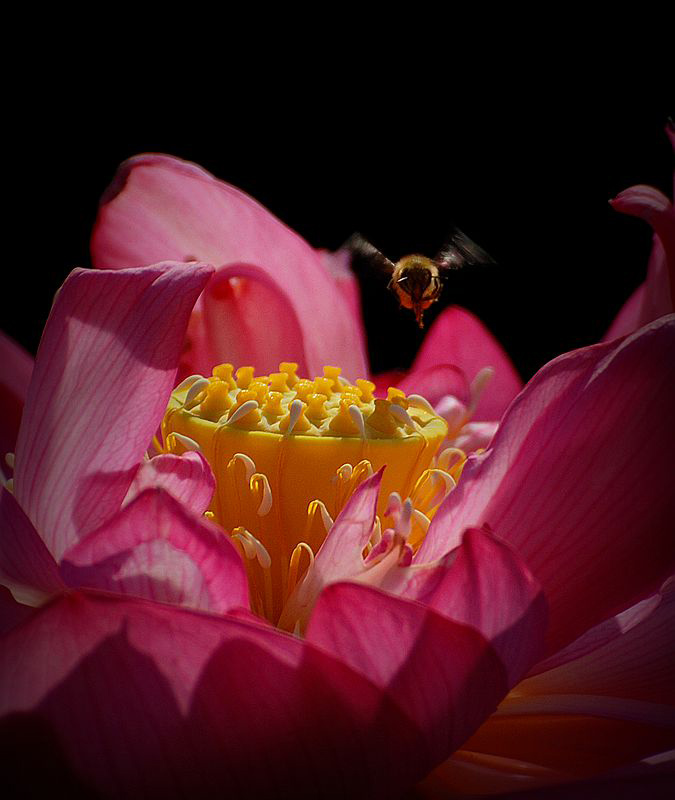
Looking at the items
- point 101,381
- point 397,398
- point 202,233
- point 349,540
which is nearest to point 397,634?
point 349,540

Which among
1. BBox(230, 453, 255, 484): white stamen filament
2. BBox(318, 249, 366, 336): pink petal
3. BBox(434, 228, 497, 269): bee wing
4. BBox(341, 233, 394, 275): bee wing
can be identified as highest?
BBox(434, 228, 497, 269): bee wing

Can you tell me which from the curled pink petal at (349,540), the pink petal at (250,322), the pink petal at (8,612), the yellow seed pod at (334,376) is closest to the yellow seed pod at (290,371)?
the yellow seed pod at (334,376)

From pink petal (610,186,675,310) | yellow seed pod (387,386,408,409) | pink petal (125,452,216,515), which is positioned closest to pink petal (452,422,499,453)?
yellow seed pod (387,386,408,409)

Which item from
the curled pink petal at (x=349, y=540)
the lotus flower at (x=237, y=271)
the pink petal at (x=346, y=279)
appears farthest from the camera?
the pink petal at (x=346, y=279)

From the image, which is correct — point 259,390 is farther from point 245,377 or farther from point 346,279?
point 346,279

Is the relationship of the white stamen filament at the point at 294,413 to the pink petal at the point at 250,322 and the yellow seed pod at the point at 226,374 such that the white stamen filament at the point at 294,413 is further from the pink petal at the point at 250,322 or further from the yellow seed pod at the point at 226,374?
the pink petal at the point at 250,322

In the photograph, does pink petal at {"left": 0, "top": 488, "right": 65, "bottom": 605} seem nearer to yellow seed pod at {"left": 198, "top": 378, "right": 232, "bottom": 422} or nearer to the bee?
yellow seed pod at {"left": 198, "top": 378, "right": 232, "bottom": 422}

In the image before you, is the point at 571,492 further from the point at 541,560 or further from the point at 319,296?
the point at 319,296

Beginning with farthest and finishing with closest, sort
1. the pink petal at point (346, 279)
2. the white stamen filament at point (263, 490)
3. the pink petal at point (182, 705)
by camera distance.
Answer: the pink petal at point (346, 279) < the white stamen filament at point (263, 490) < the pink petal at point (182, 705)

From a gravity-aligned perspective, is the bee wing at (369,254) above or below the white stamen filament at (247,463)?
above
